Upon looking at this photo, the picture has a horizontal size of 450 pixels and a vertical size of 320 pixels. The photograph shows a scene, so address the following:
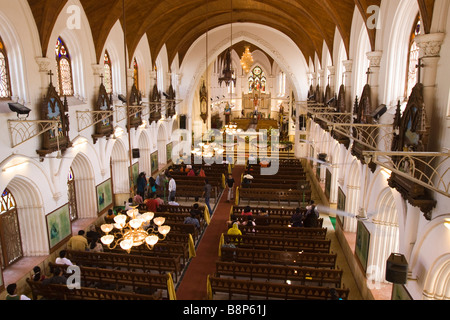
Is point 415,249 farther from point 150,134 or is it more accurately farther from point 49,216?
point 150,134

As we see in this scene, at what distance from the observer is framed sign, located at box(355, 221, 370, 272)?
30.9 ft

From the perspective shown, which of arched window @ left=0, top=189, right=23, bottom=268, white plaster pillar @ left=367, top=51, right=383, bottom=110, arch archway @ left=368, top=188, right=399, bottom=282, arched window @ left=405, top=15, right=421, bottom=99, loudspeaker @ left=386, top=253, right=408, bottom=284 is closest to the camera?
loudspeaker @ left=386, top=253, right=408, bottom=284

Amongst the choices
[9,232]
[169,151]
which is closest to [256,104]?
[169,151]

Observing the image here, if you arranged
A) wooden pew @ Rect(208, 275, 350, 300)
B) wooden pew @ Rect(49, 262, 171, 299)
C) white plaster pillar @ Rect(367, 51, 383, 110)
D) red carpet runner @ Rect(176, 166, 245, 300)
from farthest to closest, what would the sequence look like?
white plaster pillar @ Rect(367, 51, 383, 110)
red carpet runner @ Rect(176, 166, 245, 300)
wooden pew @ Rect(49, 262, 171, 299)
wooden pew @ Rect(208, 275, 350, 300)

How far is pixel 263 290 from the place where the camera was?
8477mm

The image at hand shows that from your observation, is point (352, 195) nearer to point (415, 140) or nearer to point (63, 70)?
point (415, 140)

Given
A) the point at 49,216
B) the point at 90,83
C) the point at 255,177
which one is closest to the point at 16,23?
the point at 90,83

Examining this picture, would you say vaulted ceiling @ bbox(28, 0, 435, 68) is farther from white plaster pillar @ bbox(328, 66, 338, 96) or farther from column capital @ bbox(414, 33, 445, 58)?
white plaster pillar @ bbox(328, 66, 338, 96)

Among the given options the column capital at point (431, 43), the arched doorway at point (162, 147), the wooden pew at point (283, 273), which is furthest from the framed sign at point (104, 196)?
the column capital at point (431, 43)

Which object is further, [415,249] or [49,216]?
[49,216]

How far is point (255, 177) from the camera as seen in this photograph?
1875 centimetres

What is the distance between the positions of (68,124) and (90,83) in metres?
2.82

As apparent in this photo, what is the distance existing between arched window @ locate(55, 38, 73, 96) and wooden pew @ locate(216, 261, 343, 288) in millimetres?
8202

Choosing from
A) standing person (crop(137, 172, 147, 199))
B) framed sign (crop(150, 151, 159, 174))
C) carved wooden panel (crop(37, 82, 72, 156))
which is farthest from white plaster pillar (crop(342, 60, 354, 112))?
framed sign (crop(150, 151, 159, 174))
